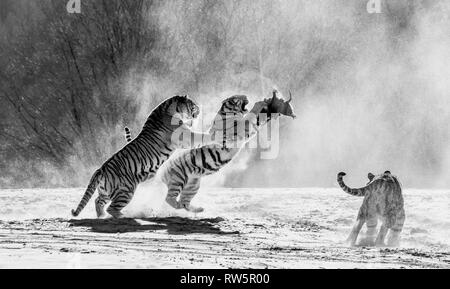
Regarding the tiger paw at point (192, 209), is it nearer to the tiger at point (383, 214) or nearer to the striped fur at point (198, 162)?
the striped fur at point (198, 162)

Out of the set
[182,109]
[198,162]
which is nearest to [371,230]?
[198,162]

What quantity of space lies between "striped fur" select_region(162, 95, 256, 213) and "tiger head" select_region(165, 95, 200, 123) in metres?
0.37

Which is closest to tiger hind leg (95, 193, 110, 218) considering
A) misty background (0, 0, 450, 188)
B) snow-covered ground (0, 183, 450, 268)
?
snow-covered ground (0, 183, 450, 268)

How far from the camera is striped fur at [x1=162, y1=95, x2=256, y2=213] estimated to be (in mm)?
11297

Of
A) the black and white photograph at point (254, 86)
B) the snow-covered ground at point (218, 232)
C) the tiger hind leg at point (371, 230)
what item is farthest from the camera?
the black and white photograph at point (254, 86)

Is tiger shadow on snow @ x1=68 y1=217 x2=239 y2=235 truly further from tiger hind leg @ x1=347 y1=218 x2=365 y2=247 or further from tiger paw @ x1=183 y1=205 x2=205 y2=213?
tiger hind leg @ x1=347 y1=218 x2=365 y2=247

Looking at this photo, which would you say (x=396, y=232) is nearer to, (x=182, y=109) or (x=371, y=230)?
(x=371, y=230)

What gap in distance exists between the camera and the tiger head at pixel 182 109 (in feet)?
37.9

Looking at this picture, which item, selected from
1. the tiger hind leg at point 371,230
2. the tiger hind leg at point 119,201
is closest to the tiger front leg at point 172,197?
the tiger hind leg at point 119,201

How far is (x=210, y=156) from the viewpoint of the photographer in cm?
1136

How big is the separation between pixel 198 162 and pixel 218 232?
A: 1.21m

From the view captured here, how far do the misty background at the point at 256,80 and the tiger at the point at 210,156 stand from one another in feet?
30.8

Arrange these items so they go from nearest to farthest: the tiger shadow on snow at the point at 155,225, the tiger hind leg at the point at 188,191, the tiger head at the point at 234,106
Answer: the tiger shadow on snow at the point at 155,225 < the tiger head at the point at 234,106 < the tiger hind leg at the point at 188,191
